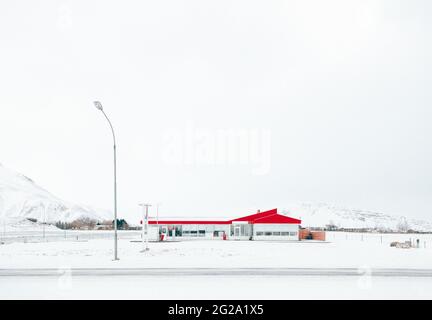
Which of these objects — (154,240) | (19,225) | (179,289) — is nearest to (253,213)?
(154,240)

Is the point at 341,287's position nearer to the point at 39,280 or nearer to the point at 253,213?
the point at 39,280

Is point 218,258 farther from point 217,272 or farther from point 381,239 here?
point 381,239

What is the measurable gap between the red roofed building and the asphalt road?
31809 millimetres

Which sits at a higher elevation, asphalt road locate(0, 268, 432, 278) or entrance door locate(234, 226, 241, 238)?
asphalt road locate(0, 268, 432, 278)

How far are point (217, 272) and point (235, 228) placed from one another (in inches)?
1369

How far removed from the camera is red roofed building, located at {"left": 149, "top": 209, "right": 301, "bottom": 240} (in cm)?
5016

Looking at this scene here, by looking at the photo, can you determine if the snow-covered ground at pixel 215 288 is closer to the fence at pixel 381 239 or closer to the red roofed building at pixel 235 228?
the fence at pixel 381 239

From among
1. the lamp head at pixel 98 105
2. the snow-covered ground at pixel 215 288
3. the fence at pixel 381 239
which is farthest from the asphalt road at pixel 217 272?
the fence at pixel 381 239

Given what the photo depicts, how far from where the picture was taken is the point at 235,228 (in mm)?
51344

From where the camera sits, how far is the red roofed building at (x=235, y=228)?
165 ft

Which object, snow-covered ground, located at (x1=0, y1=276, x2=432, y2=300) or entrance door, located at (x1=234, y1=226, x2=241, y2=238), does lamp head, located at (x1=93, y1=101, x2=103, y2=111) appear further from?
entrance door, located at (x1=234, y1=226, x2=241, y2=238)

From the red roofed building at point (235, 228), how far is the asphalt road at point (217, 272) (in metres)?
31.8

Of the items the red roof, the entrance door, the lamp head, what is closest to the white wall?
the red roof
